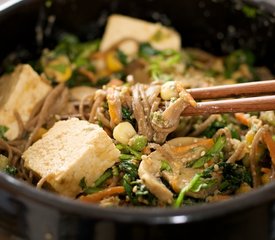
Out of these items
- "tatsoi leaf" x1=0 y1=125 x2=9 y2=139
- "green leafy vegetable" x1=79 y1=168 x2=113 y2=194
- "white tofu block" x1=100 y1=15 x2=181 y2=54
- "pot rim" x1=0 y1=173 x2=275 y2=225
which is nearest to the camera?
"pot rim" x1=0 y1=173 x2=275 y2=225

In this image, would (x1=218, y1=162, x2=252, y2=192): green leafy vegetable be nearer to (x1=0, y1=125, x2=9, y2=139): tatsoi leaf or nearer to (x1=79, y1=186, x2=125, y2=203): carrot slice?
(x1=79, y1=186, x2=125, y2=203): carrot slice

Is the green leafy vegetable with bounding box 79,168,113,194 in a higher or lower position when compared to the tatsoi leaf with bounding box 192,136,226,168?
higher

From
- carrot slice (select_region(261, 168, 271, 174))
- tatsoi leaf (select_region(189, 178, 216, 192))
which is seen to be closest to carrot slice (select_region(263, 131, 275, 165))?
carrot slice (select_region(261, 168, 271, 174))

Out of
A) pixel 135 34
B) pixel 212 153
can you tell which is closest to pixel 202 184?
pixel 212 153

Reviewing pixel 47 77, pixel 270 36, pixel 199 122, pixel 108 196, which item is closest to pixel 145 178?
pixel 108 196

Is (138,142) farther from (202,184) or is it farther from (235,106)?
(235,106)

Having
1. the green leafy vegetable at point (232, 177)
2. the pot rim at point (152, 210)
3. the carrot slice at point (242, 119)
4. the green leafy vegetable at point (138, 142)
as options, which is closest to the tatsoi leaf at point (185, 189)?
the green leafy vegetable at point (232, 177)

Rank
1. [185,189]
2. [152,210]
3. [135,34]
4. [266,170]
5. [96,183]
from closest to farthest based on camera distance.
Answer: [152,210]
[185,189]
[96,183]
[266,170]
[135,34]
